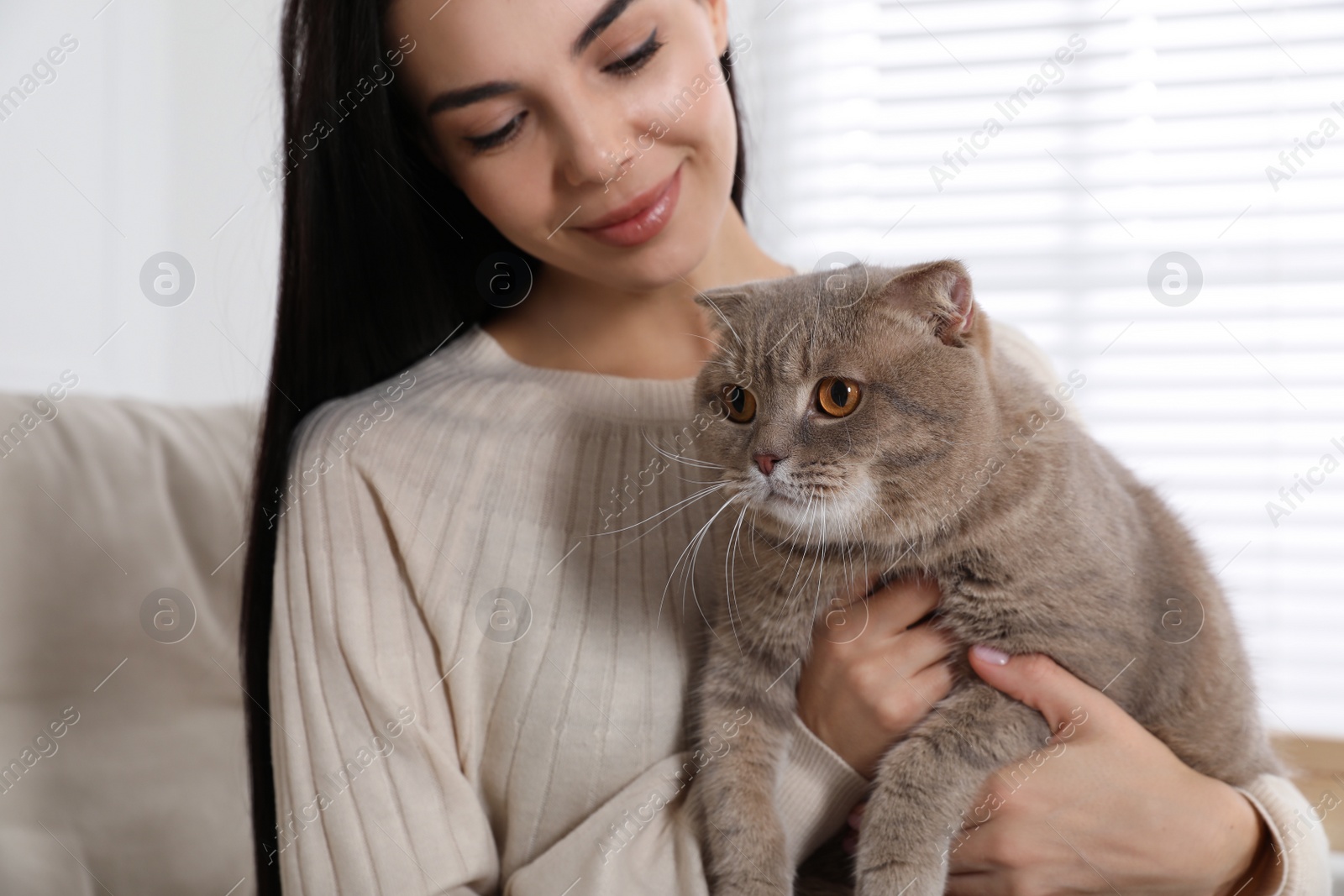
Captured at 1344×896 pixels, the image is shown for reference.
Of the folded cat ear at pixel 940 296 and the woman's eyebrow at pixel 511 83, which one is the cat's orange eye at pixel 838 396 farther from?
the woman's eyebrow at pixel 511 83

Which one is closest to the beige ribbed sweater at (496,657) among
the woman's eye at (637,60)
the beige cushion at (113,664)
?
the woman's eye at (637,60)

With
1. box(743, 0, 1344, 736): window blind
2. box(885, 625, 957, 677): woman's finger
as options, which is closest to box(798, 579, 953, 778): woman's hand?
box(885, 625, 957, 677): woman's finger

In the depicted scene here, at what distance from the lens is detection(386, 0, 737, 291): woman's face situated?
1.18m

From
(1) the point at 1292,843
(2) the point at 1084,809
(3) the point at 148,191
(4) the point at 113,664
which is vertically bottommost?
(1) the point at 1292,843

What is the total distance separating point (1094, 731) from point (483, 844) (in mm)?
800

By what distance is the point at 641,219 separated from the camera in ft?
4.28

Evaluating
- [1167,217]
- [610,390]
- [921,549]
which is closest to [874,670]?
[921,549]

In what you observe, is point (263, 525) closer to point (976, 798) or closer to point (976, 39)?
point (976, 798)

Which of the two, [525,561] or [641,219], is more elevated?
[641,219]

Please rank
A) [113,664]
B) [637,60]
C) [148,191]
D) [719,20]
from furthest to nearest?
[148,191]
[113,664]
[719,20]
[637,60]

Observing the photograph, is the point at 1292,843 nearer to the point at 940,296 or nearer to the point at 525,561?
the point at 940,296

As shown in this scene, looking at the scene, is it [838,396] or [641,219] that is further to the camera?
[641,219]

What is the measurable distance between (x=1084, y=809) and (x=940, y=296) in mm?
627

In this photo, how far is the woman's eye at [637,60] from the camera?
3.99ft
